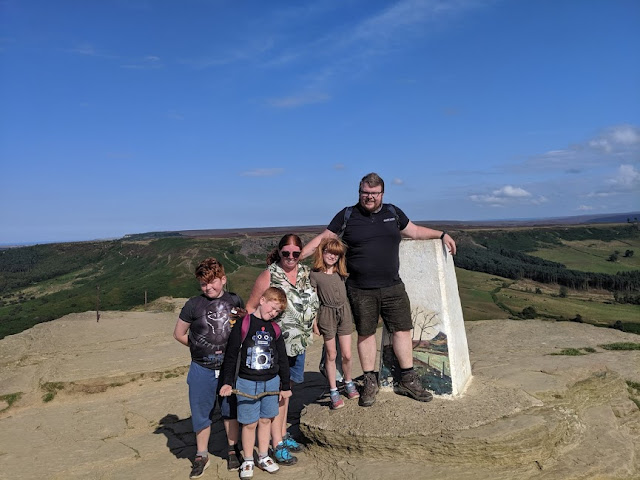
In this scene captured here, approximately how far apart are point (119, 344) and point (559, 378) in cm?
902

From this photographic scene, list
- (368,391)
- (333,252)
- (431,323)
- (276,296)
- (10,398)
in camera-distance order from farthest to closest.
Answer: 1. (10,398)
2. (431,323)
3. (368,391)
4. (333,252)
5. (276,296)

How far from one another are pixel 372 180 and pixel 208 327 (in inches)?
78.3

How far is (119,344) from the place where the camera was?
1055 cm

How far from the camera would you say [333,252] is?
423cm

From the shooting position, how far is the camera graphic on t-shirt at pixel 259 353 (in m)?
3.79

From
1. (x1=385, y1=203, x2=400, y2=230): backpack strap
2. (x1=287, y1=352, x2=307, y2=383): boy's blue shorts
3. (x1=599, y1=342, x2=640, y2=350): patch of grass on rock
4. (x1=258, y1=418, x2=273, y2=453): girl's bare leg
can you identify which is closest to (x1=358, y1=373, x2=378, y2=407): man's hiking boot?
(x1=287, y1=352, x2=307, y2=383): boy's blue shorts

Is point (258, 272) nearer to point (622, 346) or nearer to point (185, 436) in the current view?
point (622, 346)

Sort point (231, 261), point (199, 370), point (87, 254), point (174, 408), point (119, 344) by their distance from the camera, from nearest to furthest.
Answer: point (199, 370)
point (174, 408)
point (119, 344)
point (231, 261)
point (87, 254)

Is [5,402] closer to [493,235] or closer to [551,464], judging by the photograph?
[551,464]

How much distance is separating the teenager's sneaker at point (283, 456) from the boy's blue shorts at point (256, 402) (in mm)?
565

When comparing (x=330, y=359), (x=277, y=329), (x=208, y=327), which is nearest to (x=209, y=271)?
(x=208, y=327)

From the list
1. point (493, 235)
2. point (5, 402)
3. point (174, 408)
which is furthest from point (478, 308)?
point (493, 235)

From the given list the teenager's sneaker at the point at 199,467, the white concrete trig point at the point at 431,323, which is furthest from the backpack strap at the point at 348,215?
the teenager's sneaker at the point at 199,467

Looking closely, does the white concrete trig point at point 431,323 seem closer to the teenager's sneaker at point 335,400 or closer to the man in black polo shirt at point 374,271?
the man in black polo shirt at point 374,271
